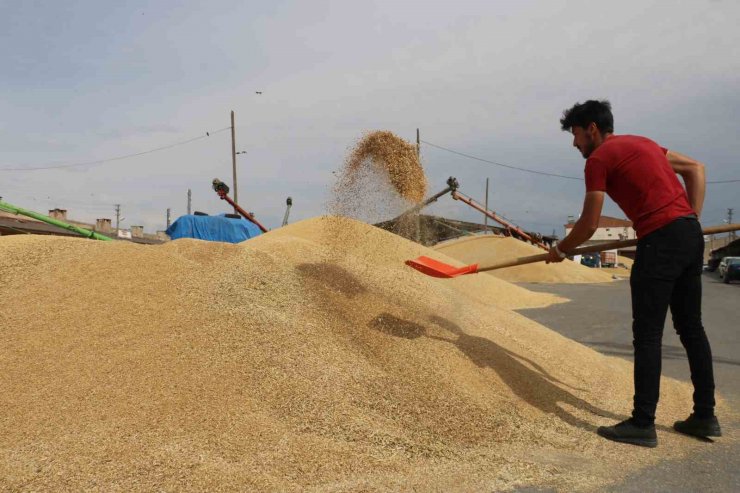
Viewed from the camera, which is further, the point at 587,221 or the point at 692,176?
the point at 692,176

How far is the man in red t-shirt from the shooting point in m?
2.47

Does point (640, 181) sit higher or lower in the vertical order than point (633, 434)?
higher

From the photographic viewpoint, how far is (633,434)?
2.45m

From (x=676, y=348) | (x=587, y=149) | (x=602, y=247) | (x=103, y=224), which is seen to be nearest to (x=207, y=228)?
(x=676, y=348)

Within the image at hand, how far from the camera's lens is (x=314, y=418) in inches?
91.5

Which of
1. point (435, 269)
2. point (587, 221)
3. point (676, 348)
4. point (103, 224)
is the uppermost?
point (587, 221)

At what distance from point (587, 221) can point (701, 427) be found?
114 cm

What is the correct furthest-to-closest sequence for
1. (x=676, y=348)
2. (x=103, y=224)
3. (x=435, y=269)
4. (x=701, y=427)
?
(x=103, y=224) < (x=676, y=348) < (x=435, y=269) < (x=701, y=427)

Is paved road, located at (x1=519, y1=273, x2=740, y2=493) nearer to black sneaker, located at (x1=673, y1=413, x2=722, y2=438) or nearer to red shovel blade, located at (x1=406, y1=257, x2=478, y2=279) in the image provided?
black sneaker, located at (x1=673, y1=413, x2=722, y2=438)

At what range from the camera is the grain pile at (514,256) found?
19.3 metres

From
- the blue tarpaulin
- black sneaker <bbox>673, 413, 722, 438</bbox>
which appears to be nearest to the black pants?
black sneaker <bbox>673, 413, 722, 438</bbox>

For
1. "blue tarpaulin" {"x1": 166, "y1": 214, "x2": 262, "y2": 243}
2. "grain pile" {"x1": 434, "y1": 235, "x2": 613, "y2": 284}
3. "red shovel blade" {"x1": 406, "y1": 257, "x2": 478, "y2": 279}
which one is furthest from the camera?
"grain pile" {"x1": 434, "y1": 235, "x2": 613, "y2": 284}

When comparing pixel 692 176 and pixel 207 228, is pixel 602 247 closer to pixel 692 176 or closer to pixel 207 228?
pixel 692 176

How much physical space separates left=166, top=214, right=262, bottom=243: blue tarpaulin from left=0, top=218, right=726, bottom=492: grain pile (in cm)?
627
